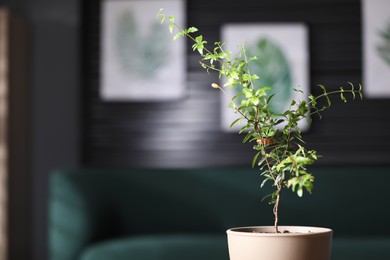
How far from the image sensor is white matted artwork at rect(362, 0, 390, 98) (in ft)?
15.8

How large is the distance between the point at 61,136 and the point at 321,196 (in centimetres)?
233

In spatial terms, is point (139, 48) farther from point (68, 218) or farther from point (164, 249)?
point (164, 249)

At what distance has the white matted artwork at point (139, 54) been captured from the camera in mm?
4895

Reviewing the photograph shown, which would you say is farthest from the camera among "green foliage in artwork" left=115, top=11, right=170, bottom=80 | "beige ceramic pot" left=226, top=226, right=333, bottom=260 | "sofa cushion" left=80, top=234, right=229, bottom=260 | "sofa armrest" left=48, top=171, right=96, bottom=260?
"green foliage in artwork" left=115, top=11, right=170, bottom=80

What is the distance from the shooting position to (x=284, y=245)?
125 centimetres

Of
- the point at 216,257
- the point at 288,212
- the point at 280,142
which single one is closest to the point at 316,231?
the point at 280,142

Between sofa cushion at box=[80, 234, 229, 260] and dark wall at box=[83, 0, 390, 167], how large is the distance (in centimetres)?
201

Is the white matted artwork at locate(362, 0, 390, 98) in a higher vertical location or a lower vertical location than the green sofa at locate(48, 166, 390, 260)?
higher

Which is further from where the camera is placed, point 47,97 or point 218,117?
point 47,97

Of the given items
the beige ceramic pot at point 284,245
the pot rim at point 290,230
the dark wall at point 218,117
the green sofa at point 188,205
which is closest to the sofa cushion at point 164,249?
the green sofa at point 188,205

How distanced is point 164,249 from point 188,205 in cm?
48

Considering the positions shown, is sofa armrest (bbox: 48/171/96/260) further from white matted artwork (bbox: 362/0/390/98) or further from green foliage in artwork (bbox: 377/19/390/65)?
green foliage in artwork (bbox: 377/19/390/65)

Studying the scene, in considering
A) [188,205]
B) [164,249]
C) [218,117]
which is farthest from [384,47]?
[164,249]

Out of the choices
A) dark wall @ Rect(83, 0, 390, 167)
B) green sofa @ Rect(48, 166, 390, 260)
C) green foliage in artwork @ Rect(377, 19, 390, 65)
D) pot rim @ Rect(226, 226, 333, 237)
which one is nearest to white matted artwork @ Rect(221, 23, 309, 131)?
dark wall @ Rect(83, 0, 390, 167)
